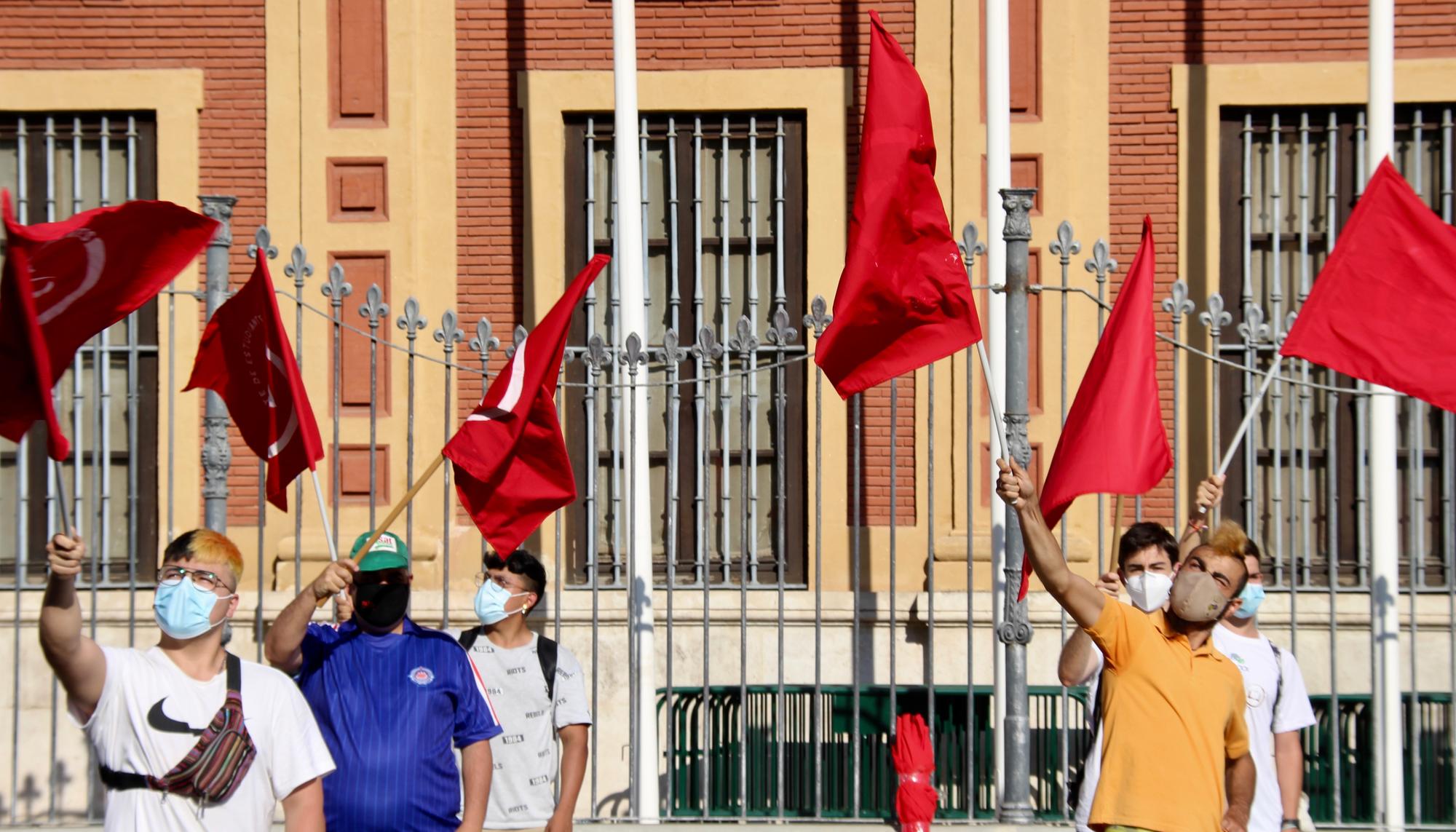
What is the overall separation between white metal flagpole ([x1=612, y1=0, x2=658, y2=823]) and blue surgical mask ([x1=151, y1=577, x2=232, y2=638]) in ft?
11.3

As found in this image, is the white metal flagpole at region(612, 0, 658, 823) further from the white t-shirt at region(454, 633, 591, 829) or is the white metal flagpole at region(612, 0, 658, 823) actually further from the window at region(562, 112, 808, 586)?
the white t-shirt at region(454, 633, 591, 829)

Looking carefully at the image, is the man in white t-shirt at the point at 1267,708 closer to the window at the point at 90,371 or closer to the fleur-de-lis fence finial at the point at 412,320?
the fleur-de-lis fence finial at the point at 412,320

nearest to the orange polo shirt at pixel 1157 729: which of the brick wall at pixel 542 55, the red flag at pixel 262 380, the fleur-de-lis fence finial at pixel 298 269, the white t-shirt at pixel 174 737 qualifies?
the white t-shirt at pixel 174 737

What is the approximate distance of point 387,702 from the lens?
5.42m

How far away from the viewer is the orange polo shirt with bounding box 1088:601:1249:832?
4930 mm

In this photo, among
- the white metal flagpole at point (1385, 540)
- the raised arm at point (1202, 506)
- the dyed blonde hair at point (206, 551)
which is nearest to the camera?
the dyed blonde hair at point (206, 551)

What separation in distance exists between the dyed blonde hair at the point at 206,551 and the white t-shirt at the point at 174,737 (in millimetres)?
285

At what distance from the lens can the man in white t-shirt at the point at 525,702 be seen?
20.0 feet

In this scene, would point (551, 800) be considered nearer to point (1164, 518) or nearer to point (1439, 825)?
point (1439, 825)

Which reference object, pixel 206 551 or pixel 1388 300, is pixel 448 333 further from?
pixel 1388 300

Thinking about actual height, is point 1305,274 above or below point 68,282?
above

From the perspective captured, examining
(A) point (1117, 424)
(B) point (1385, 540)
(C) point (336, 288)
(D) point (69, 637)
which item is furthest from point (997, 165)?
(D) point (69, 637)

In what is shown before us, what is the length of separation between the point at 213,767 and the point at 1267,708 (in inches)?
140

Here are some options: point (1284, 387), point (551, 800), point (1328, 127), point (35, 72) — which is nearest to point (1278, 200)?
point (1328, 127)
